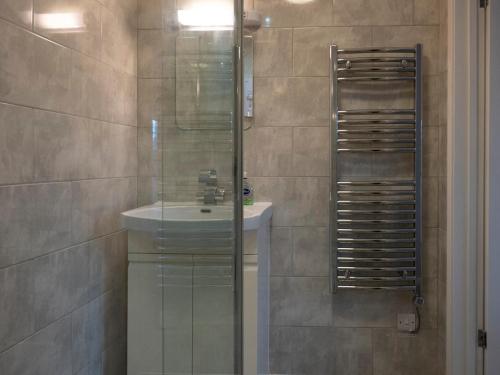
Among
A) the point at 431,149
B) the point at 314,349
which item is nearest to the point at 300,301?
the point at 314,349

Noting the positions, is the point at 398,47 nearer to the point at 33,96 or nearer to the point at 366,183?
the point at 366,183

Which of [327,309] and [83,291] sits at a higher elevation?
[83,291]

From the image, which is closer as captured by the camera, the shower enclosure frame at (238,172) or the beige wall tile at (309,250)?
the shower enclosure frame at (238,172)

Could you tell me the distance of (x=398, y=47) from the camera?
211 cm

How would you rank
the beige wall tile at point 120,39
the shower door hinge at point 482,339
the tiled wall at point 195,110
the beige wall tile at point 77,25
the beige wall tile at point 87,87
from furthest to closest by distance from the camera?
the shower door hinge at point 482,339 → the beige wall tile at point 120,39 → the beige wall tile at point 87,87 → the beige wall tile at point 77,25 → the tiled wall at point 195,110

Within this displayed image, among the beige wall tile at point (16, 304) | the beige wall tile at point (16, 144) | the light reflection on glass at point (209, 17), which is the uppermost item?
the light reflection on glass at point (209, 17)

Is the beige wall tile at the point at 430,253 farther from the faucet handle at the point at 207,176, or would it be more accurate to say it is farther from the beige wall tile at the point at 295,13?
the faucet handle at the point at 207,176

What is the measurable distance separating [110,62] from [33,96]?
331 millimetres

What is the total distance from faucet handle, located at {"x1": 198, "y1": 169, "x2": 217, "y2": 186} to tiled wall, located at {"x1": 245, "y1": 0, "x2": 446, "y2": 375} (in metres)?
1.21

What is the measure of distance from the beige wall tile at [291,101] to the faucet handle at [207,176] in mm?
1246

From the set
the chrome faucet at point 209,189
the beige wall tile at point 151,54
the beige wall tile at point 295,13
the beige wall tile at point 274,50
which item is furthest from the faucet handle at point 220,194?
the beige wall tile at point 295,13

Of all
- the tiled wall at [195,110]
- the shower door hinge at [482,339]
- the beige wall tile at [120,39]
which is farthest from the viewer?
the shower door hinge at [482,339]

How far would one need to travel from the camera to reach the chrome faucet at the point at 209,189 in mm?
951

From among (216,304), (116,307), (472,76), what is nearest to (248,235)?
(116,307)
